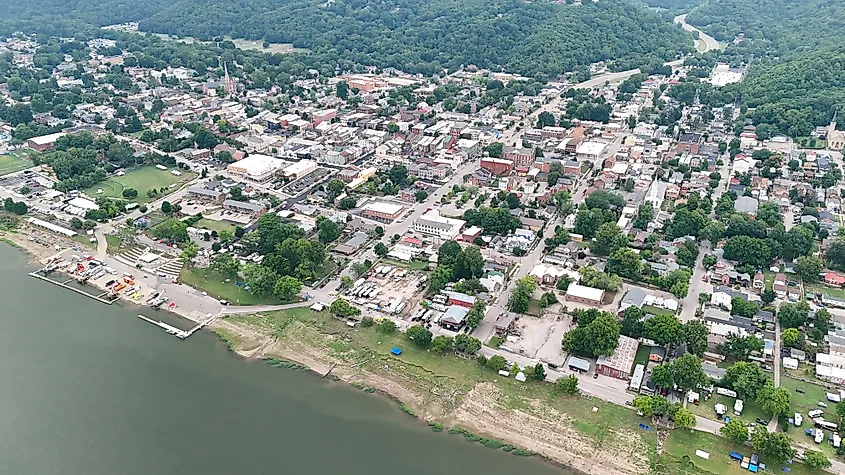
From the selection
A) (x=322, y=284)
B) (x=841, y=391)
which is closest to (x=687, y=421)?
(x=841, y=391)

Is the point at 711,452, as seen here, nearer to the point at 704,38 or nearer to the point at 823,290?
the point at 823,290

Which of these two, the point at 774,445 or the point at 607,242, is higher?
the point at 774,445

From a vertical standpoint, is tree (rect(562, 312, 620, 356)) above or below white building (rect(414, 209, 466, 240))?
above

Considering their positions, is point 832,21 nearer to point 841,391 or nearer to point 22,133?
point 841,391

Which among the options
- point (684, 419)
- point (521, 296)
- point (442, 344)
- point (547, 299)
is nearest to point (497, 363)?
point (442, 344)

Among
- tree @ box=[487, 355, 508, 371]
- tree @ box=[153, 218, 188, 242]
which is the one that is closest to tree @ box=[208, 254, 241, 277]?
tree @ box=[153, 218, 188, 242]

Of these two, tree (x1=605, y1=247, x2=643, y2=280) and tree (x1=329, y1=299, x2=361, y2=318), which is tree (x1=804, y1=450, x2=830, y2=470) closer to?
tree (x1=605, y1=247, x2=643, y2=280)

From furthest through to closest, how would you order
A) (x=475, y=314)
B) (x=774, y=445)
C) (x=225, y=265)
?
(x=225, y=265), (x=475, y=314), (x=774, y=445)
